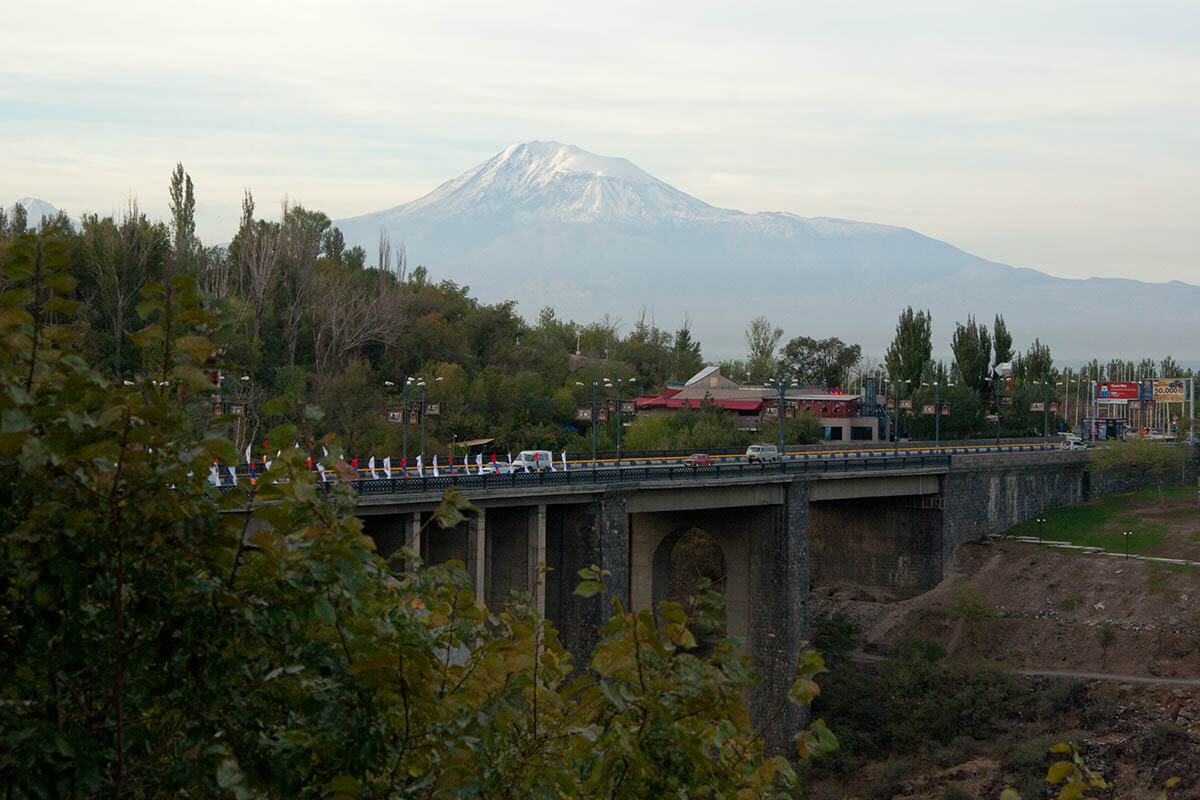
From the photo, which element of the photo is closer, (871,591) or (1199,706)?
(1199,706)

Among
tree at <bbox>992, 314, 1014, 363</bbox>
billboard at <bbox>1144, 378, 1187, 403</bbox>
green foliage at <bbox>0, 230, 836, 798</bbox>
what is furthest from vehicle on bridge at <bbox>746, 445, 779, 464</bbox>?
green foliage at <bbox>0, 230, 836, 798</bbox>

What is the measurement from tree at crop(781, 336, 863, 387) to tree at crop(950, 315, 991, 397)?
3751 centimetres

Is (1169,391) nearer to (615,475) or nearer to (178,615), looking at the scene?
(615,475)

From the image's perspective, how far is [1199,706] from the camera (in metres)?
50.7

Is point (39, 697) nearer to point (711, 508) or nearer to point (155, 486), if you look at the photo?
point (155, 486)

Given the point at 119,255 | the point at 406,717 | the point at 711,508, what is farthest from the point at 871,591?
the point at 406,717

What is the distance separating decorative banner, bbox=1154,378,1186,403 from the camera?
359ft

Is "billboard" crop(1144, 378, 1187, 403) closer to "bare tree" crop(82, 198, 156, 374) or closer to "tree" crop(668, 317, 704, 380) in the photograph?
"tree" crop(668, 317, 704, 380)

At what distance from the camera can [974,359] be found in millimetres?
116375

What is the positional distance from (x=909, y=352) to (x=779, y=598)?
204ft

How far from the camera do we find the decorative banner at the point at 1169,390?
109312mm

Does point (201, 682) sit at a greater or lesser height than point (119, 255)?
lesser

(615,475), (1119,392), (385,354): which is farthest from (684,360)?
(615,475)

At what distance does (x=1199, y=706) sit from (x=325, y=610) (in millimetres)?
52441
